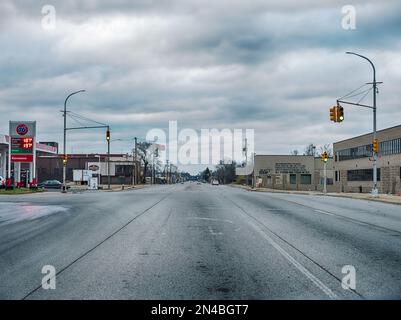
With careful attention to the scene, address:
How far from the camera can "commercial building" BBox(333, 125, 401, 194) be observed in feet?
240

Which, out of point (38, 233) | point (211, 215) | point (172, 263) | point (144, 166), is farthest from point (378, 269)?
point (144, 166)

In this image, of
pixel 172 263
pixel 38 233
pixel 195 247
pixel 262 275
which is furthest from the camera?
pixel 38 233

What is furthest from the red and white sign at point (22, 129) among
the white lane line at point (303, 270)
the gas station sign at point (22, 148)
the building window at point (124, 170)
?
the building window at point (124, 170)

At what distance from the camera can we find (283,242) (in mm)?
14500

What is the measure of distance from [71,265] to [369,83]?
35.9 m

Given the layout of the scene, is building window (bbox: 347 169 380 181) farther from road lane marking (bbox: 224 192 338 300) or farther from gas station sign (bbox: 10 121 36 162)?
road lane marking (bbox: 224 192 338 300)

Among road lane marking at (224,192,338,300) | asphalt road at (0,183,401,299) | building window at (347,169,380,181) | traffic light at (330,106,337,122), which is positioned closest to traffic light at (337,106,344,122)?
traffic light at (330,106,337,122)

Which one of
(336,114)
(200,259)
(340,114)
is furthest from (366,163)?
(200,259)

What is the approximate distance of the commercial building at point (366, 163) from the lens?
73.1m

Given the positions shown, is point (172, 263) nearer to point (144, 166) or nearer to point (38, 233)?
point (38, 233)

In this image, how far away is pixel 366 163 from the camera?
8744 cm

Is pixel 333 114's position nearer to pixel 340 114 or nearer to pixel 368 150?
pixel 340 114

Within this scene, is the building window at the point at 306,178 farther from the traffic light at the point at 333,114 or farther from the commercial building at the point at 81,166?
the traffic light at the point at 333,114

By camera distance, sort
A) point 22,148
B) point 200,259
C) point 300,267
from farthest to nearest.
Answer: point 22,148 < point 200,259 < point 300,267
